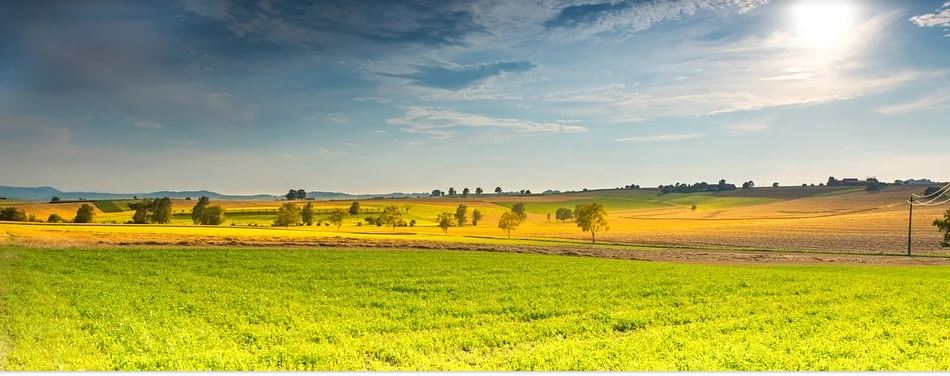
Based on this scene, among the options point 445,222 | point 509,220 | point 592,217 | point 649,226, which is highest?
point 592,217

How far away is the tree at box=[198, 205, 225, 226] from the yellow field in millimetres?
971

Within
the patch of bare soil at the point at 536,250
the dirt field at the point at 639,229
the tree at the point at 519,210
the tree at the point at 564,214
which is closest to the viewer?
the patch of bare soil at the point at 536,250

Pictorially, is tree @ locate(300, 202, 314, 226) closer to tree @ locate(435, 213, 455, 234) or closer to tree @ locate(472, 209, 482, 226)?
tree @ locate(435, 213, 455, 234)

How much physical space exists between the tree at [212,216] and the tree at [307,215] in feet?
23.7

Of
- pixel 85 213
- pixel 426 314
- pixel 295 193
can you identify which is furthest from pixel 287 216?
pixel 426 314

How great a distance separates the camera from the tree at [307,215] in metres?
54.2

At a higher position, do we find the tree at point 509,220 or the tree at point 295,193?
the tree at point 295,193

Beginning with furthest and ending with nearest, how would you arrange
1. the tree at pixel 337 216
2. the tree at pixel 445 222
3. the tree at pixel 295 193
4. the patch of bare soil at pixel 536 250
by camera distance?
the tree at pixel 337 216 → the tree at pixel 445 222 → the patch of bare soil at pixel 536 250 → the tree at pixel 295 193

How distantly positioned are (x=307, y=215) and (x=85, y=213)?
60.5 feet

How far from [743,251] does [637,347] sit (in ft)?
119

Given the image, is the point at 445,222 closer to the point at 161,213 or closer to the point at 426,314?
the point at 161,213

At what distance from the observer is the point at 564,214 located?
53.0m

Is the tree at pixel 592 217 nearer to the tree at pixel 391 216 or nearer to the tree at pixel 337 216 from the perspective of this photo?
the tree at pixel 391 216

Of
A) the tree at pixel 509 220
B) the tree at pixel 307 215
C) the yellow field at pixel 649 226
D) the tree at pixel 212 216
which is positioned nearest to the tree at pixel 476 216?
the yellow field at pixel 649 226
